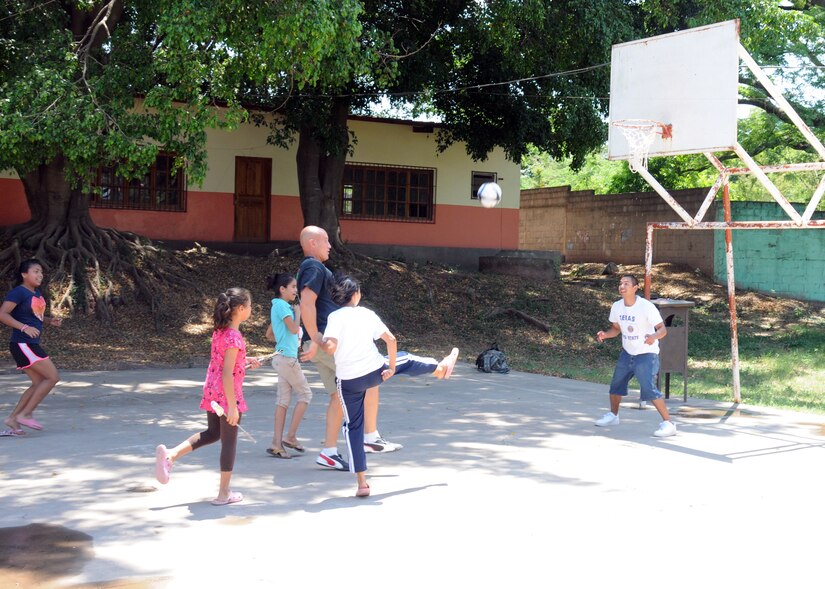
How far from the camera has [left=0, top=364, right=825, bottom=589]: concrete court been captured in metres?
4.88

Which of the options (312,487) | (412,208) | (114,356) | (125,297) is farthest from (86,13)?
(312,487)

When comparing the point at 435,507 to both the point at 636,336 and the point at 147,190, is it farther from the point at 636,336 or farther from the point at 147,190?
the point at 147,190

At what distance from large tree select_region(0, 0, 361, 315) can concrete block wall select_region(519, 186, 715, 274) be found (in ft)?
46.8

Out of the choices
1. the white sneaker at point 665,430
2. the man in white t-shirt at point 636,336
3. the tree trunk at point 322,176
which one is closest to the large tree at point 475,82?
the tree trunk at point 322,176

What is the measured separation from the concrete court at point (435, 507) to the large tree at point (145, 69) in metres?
4.21

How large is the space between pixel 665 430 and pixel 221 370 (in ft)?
15.5

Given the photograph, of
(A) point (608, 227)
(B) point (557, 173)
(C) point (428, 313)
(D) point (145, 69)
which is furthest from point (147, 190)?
(B) point (557, 173)

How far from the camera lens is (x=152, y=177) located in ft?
72.8

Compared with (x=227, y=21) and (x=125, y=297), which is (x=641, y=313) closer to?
(x=227, y=21)

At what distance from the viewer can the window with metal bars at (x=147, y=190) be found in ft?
70.8

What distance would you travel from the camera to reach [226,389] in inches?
236

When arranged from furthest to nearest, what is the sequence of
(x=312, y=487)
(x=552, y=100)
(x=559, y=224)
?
(x=559, y=224)
(x=552, y=100)
(x=312, y=487)

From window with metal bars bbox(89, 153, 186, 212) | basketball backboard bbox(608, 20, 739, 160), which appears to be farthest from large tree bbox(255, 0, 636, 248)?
basketball backboard bbox(608, 20, 739, 160)

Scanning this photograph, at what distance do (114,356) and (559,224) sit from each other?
60.8ft
